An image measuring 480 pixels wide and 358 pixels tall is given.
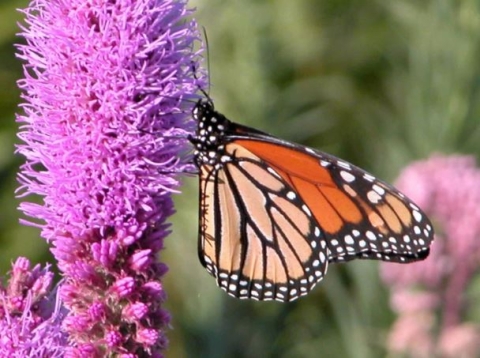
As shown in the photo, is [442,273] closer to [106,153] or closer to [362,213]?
[362,213]

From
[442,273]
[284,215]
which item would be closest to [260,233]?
[284,215]

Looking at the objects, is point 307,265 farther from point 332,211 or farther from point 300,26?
point 300,26

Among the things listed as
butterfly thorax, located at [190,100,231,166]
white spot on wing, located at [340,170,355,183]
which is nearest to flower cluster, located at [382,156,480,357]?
white spot on wing, located at [340,170,355,183]

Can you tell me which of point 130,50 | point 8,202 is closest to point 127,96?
point 130,50

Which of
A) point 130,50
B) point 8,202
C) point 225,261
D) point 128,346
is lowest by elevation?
point 128,346

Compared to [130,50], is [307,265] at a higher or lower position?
lower

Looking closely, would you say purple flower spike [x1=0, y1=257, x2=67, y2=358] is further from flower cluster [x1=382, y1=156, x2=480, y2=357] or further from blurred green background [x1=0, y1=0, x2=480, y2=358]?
blurred green background [x1=0, y1=0, x2=480, y2=358]

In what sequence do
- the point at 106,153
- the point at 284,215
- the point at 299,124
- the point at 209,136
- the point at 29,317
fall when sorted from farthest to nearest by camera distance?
the point at 299,124 < the point at 284,215 < the point at 209,136 < the point at 106,153 < the point at 29,317
